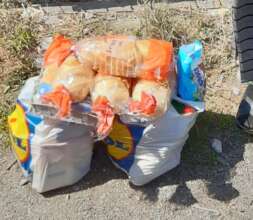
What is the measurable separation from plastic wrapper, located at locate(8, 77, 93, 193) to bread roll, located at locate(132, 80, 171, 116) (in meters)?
0.33

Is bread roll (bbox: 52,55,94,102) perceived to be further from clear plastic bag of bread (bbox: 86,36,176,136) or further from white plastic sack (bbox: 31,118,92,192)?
white plastic sack (bbox: 31,118,92,192)

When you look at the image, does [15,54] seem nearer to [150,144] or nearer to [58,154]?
[58,154]

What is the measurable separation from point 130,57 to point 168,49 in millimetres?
193

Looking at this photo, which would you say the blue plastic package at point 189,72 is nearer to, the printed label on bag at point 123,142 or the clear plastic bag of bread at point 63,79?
the printed label on bag at point 123,142

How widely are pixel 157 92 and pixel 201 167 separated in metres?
0.64

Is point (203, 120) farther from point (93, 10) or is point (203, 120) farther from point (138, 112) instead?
point (93, 10)

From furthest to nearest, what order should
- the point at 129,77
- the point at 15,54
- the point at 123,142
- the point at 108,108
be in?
the point at 15,54
the point at 123,142
the point at 129,77
the point at 108,108

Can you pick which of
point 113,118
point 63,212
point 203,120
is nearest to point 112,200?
point 63,212

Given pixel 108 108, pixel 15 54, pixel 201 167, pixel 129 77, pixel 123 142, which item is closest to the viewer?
pixel 108 108

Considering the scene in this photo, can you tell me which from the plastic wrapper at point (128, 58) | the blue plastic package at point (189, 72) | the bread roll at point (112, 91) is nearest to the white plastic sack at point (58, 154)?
the bread roll at point (112, 91)

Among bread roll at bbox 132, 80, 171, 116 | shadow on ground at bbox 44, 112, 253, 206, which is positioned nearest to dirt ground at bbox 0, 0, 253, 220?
shadow on ground at bbox 44, 112, 253, 206

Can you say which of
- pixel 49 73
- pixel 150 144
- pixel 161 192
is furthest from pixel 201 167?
pixel 49 73

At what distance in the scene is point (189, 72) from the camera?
308 cm

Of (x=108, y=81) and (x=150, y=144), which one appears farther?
(x=150, y=144)
